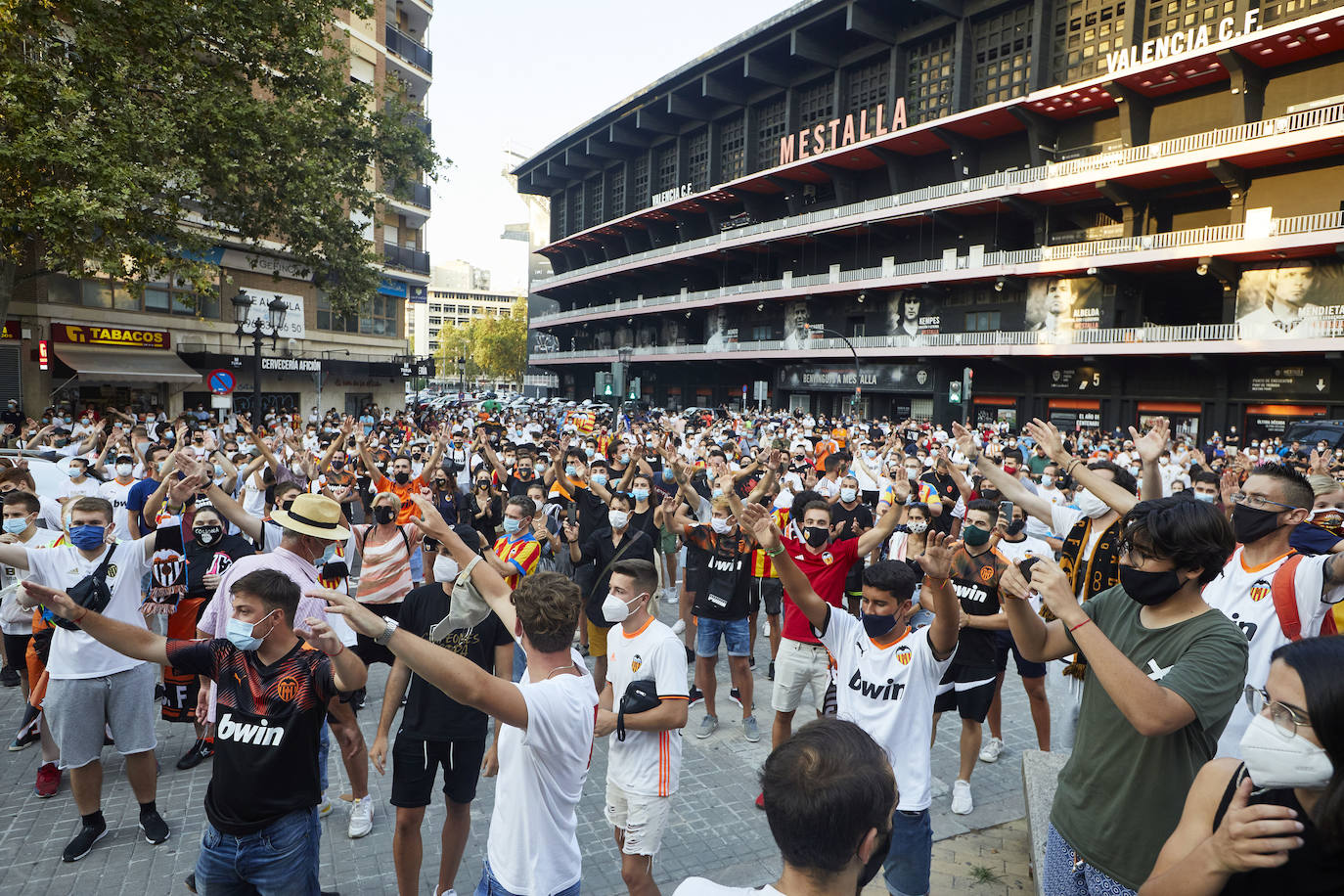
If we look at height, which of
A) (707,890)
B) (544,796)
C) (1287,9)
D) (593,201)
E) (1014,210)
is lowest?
(544,796)

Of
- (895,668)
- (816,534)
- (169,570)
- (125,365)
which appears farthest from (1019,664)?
(125,365)

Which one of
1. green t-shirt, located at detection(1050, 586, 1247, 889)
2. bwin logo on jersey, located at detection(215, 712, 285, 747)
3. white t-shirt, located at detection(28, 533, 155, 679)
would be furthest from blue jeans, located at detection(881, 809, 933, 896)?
white t-shirt, located at detection(28, 533, 155, 679)

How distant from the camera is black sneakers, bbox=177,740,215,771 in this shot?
5723 millimetres

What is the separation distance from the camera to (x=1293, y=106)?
25.6 meters

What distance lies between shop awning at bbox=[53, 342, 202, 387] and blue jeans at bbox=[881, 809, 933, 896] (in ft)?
93.3

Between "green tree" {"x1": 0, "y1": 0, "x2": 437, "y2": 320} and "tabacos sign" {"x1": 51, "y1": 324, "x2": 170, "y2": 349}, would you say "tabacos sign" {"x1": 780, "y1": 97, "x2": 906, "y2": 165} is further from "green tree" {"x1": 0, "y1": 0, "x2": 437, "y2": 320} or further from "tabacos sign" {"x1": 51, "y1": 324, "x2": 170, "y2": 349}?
"tabacos sign" {"x1": 51, "y1": 324, "x2": 170, "y2": 349}

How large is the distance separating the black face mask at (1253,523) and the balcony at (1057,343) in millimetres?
27566

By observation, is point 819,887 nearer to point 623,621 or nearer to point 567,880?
point 567,880

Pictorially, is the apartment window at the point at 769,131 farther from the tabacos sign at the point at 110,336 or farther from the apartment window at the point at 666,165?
the tabacos sign at the point at 110,336

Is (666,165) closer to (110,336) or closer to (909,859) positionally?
(110,336)

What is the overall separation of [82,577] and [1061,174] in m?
35.0

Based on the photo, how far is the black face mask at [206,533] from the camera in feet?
19.3

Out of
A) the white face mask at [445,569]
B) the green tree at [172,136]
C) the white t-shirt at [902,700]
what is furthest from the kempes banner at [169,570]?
the green tree at [172,136]

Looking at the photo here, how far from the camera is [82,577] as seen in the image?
4.74 m
